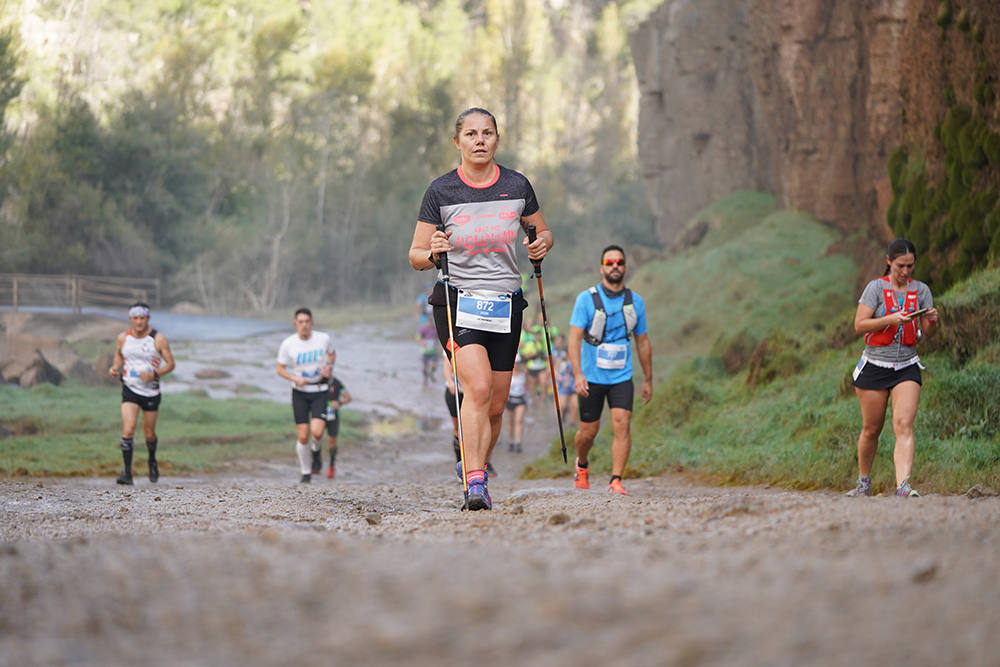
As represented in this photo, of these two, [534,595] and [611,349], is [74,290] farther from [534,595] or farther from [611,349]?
[534,595]

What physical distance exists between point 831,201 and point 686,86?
9.15m

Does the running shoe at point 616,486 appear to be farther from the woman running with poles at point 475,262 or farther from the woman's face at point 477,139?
the woman's face at point 477,139

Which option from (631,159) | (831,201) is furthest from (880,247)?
(631,159)

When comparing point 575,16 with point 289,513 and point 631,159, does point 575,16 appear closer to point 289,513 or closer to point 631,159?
point 631,159

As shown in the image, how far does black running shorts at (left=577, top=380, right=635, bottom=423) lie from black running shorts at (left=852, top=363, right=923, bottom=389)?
183 cm

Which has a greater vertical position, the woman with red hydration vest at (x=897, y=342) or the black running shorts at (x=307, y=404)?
the woman with red hydration vest at (x=897, y=342)

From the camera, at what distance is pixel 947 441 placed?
9.09 m

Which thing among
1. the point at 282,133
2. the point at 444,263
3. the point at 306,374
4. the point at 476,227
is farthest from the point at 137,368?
the point at 282,133

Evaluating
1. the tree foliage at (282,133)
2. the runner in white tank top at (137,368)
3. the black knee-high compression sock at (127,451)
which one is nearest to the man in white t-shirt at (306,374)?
the runner in white tank top at (137,368)

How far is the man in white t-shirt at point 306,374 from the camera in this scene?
1310cm

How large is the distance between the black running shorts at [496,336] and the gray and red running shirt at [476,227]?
0.12m

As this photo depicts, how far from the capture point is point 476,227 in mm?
6711

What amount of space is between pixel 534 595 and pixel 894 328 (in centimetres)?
518

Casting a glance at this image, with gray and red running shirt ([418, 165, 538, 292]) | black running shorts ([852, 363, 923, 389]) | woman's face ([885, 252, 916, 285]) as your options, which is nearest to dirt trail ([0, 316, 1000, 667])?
gray and red running shirt ([418, 165, 538, 292])
